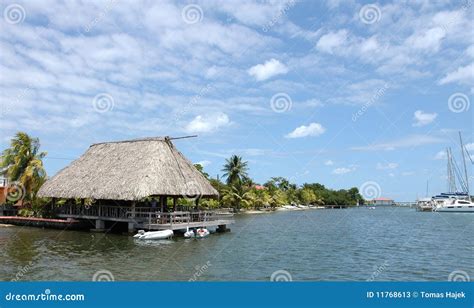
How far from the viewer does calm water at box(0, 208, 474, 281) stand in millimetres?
12102

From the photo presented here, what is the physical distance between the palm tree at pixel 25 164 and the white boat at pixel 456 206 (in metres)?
52.3

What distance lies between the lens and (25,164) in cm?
2825

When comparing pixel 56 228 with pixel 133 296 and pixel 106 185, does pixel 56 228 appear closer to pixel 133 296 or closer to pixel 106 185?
pixel 106 185

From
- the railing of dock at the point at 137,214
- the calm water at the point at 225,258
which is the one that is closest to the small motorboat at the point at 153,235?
the calm water at the point at 225,258

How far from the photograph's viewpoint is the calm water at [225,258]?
39.7ft

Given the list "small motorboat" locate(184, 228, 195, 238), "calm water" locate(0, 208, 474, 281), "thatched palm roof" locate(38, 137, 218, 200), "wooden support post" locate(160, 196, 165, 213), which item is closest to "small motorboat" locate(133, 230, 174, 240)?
"calm water" locate(0, 208, 474, 281)

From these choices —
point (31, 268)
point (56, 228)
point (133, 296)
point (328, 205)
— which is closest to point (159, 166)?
point (56, 228)

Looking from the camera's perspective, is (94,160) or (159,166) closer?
(159,166)

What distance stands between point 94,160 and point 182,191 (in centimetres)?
725

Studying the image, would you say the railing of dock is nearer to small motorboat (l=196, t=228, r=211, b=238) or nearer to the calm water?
small motorboat (l=196, t=228, r=211, b=238)

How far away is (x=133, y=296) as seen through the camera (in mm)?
7980

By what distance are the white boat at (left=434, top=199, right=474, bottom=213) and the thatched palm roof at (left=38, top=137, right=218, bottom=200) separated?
150 feet

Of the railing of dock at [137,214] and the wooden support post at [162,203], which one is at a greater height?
the wooden support post at [162,203]

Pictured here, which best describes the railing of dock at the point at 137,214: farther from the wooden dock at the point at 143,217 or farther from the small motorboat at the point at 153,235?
the small motorboat at the point at 153,235
